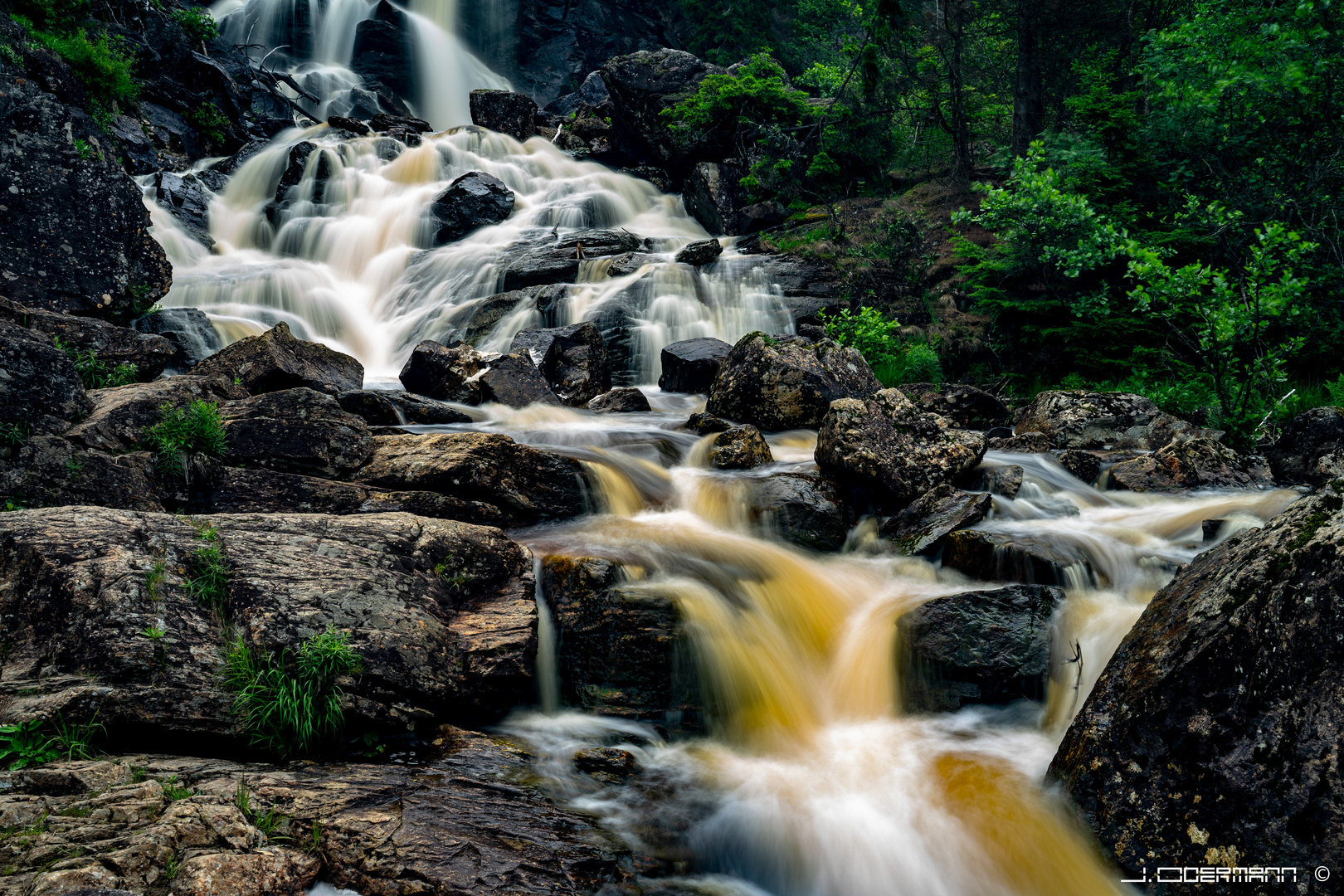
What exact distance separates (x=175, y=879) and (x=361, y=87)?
37789 mm

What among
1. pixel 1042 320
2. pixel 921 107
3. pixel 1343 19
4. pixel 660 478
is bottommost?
pixel 660 478

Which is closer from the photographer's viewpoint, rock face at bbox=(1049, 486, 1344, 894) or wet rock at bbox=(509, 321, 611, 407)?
rock face at bbox=(1049, 486, 1344, 894)

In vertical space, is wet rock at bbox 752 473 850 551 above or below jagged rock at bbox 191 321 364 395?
below

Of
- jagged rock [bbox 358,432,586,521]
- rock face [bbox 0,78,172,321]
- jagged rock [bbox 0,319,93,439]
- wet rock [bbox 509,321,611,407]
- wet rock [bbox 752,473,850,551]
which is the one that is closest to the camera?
jagged rock [bbox 0,319,93,439]

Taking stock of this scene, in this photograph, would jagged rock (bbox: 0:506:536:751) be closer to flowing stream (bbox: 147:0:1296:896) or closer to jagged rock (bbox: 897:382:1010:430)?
flowing stream (bbox: 147:0:1296:896)

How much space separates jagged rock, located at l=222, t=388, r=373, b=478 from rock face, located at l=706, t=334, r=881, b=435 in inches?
206

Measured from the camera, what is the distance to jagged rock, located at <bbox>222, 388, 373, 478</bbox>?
6.43 meters

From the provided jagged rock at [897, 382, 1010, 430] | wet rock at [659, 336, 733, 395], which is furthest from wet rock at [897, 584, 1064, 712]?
wet rock at [659, 336, 733, 395]

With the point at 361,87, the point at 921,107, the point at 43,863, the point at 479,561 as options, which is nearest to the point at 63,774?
the point at 43,863

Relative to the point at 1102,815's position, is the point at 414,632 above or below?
above

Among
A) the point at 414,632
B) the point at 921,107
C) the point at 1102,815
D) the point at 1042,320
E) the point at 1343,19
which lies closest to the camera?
the point at 1102,815

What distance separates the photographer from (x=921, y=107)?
837 inches

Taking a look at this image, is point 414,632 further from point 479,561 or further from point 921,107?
point 921,107

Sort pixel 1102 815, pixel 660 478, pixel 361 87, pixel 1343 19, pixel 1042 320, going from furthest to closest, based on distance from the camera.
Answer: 1. pixel 361 87
2. pixel 1042 320
3. pixel 1343 19
4. pixel 660 478
5. pixel 1102 815
